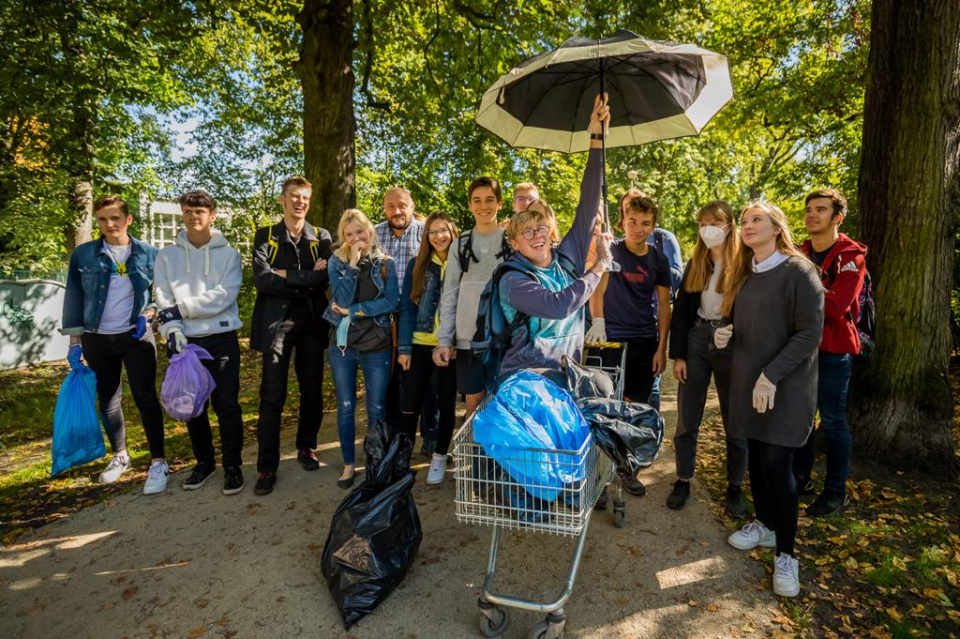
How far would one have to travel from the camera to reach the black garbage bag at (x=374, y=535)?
2.70m

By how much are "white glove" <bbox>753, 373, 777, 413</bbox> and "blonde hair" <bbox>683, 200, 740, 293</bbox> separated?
0.74 metres

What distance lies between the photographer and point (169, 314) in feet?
12.7

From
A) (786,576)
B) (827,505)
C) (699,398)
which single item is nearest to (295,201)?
(699,398)

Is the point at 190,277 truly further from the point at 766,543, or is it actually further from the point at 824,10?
the point at 824,10

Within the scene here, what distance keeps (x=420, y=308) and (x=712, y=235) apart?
81.7 inches

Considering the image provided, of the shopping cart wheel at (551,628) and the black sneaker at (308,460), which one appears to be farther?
the black sneaker at (308,460)

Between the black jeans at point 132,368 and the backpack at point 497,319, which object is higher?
the backpack at point 497,319

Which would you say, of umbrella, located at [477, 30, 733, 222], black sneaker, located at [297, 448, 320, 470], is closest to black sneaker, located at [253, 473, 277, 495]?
black sneaker, located at [297, 448, 320, 470]

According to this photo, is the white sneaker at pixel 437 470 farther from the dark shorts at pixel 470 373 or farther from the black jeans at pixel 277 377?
the black jeans at pixel 277 377

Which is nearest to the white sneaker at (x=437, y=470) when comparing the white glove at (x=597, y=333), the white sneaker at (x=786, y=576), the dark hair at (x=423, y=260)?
the dark hair at (x=423, y=260)

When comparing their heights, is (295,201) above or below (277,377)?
above

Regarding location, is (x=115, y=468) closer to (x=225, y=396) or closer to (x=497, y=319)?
(x=225, y=396)

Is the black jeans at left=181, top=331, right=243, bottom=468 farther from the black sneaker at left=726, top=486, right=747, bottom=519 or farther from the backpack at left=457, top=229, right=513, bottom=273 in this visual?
the black sneaker at left=726, top=486, right=747, bottom=519

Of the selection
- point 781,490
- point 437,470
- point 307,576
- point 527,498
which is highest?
point 527,498
